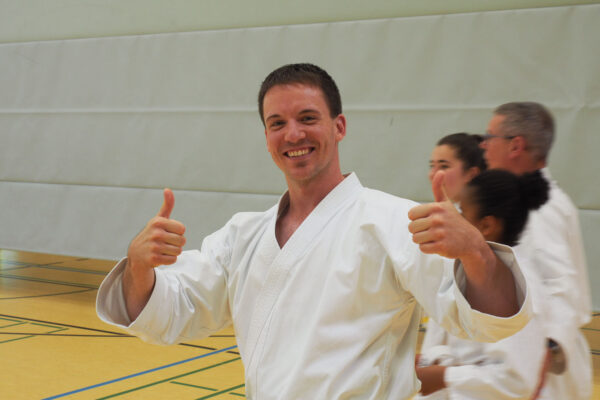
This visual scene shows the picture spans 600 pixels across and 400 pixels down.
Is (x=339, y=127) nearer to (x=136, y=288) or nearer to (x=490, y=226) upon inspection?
(x=490, y=226)

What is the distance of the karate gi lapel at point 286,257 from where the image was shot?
1.76m

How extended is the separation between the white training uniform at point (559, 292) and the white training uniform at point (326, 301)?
46 cm

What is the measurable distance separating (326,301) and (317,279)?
94 mm

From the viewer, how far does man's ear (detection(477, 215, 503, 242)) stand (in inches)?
72.0

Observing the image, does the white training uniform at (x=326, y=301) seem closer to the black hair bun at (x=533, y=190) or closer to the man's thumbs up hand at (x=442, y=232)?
the man's thumbs up hand at (x=442, y=232)

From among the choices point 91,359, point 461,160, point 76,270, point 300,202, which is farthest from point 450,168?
point 76,270

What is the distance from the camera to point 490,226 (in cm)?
183

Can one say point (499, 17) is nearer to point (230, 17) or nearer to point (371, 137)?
point (371, 137)

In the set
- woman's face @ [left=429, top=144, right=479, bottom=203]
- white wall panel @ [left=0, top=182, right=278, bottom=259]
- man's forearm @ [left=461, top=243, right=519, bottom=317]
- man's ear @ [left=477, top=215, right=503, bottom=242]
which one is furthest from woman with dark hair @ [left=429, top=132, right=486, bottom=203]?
white wall panel @ [left=0, top=182, right=278, bottom=259]

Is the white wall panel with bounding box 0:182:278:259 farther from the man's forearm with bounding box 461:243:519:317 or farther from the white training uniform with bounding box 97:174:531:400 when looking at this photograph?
the man's forearm with bounding box 461:243:519:317

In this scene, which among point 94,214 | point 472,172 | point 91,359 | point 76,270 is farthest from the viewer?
point 76,270

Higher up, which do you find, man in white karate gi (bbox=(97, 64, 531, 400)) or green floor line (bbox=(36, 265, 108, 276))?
green floor line (bbox=(36, 265, 108, 276))

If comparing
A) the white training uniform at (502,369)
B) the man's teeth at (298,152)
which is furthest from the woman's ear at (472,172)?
the man's teeth at (298,152)

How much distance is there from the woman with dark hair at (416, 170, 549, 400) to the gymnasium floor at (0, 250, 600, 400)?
184 cm
